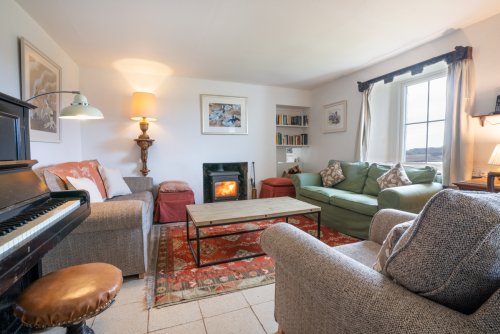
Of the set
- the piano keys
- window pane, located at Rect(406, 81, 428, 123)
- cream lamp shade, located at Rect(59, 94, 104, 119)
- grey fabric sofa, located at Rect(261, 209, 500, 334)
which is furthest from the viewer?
window pane, located at Rect(406, 81, 428, 123)

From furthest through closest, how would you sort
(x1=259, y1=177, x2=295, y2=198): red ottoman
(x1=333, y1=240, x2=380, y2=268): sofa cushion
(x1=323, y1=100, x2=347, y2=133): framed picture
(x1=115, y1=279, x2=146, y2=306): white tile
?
(x1=259, y1=177, x2=295, y2=198): red ottoman → (x1=323, y1=100, x2=347, y2=133): framed picture → (x1=115, y1=279, x2=146, y2=306): white tile → (x1=333, y1=240, x2=380, y2=268): sofa cushion

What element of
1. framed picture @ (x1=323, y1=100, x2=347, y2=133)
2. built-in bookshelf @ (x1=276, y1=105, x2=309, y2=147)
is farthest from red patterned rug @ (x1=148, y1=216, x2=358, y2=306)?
built-in bookshelf @ (x1=276, y1=105, x2=309, y2=147)

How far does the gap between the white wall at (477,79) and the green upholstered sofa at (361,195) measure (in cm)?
49

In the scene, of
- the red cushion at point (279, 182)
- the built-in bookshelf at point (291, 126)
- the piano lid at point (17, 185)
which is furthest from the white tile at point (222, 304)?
the built-in bookshelf at point (291, 126)

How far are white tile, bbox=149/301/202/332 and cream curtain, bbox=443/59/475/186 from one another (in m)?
2.79

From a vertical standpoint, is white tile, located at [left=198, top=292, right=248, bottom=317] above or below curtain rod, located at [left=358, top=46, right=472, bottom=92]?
below

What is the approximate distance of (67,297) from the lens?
972mm

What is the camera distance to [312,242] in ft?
3.26

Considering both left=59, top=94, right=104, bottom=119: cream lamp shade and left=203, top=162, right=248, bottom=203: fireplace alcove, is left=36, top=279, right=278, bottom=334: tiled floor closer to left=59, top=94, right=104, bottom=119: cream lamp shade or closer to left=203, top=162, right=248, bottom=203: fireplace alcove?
left=59, top=94, right=104, bottom=119: cream lamp shade

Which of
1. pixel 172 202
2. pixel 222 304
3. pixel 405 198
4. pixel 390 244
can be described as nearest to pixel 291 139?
pixel 172 202

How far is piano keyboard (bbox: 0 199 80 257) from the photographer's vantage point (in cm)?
85

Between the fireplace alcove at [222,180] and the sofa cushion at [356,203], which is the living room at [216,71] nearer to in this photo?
the fireplace alcove at [222,180]

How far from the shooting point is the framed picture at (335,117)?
4054 millimetres

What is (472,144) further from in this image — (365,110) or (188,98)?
(188,98)
